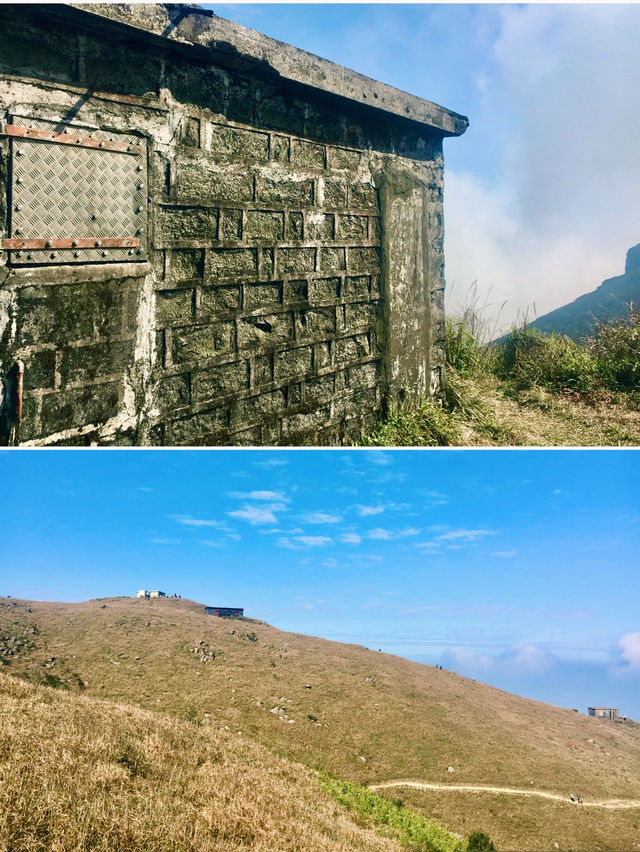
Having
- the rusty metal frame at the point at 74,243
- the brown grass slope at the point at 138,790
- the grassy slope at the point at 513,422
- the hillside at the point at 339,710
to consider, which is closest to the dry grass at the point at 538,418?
the grassy slope at the point at 513,422

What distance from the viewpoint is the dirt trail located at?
6988 millimetres

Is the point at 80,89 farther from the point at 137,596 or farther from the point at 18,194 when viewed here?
the point at 137,596

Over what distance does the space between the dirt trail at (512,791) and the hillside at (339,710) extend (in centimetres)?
11

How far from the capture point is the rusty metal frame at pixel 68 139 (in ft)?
10.4

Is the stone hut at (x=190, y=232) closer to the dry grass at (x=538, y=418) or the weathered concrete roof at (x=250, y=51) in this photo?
the weathered concrete roof at (x=250, y=51)

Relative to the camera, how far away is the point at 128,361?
12.9ft

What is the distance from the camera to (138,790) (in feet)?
15.5

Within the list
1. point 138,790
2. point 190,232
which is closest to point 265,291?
point 190,232

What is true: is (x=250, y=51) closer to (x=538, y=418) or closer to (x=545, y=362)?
(x=538, y=418)

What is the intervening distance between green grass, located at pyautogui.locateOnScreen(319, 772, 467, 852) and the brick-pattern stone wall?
4155 mm

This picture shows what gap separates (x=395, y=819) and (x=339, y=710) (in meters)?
2.14

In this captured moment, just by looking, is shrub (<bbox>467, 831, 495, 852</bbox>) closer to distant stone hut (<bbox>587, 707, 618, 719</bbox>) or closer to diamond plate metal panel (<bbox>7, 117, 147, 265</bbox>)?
distant stone hut (<bbox>587, 707, 618, 719</bbox>)

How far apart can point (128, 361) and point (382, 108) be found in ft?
12.6

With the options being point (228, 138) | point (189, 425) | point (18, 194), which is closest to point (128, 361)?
point (189, 425)
